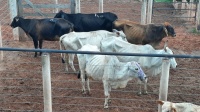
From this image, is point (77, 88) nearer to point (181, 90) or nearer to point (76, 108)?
point (76, 108)

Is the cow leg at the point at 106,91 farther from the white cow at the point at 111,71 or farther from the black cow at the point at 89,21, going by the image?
the black cow at the point at 89,21

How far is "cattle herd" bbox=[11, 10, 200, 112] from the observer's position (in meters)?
6.50

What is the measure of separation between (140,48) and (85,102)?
1.98m

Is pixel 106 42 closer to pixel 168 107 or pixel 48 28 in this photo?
pixel 48 28

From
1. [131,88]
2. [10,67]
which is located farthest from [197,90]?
[10,67]

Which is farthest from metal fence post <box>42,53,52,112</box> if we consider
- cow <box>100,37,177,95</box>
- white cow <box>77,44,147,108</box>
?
cow <box>100,37,177,95</box>

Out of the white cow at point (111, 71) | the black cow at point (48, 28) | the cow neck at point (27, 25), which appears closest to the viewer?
the white cow at point (111, 71)

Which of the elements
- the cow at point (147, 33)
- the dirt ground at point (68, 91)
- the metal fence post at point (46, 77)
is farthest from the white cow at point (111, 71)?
the cow at point (147, 33)

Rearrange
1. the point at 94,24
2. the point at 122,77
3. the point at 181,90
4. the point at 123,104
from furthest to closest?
the point at 94,24, the point at 181,90, the point at 123,104, the point at 122,77

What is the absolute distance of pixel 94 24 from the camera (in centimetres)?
1073

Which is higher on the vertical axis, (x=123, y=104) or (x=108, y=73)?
(x=108, y=73)

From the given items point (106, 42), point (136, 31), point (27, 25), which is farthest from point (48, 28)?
point (136, 31)

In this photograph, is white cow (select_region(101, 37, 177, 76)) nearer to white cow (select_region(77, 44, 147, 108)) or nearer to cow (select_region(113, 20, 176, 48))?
white cow (select_region(77, 44, 147, 108))

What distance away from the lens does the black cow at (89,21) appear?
10.6 m
